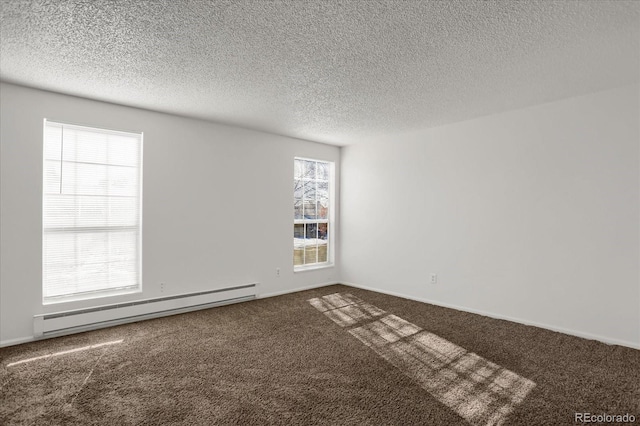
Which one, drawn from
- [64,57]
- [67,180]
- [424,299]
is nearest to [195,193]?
[67,180]

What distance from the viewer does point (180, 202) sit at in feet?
14.9

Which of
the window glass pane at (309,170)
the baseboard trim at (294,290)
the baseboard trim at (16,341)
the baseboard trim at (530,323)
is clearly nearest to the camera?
the baseboard trim at (16,341)

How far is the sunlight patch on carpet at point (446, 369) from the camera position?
2354 millimetres

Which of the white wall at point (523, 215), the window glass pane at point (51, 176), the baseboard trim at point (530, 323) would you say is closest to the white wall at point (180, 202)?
the window glass pane at point (51, 176)

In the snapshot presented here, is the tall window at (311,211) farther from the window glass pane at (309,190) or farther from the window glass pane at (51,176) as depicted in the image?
the window glass pane at (51,176)

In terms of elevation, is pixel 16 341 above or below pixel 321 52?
below

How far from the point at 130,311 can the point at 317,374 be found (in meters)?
2.51

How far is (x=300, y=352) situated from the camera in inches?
128

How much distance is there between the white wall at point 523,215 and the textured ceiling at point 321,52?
46 centimetres

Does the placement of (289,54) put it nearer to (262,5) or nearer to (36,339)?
(262,5)

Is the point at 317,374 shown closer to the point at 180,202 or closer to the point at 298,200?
the point at 180,202

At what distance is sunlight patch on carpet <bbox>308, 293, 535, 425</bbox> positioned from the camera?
7.72 feet

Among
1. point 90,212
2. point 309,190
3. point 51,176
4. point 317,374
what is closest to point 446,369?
point 317,374

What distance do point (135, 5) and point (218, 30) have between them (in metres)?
0.50
